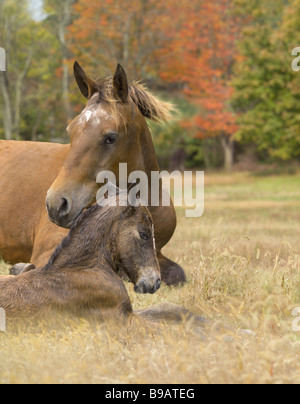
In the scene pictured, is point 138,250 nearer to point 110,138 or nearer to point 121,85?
point 110,138

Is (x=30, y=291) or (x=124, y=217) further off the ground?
(x=124, y=217)

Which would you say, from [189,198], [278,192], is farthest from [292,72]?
[189,198]

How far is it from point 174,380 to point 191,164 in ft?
126

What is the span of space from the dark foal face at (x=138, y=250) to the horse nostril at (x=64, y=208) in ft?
2.81

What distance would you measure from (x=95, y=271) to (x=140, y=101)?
2.52 metres

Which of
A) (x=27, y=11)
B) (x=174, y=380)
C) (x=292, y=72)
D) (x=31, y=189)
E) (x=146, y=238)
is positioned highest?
(x=27, y=11)

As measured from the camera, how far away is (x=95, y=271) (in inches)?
189

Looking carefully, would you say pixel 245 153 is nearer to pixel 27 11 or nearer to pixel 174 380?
pixel 27 11

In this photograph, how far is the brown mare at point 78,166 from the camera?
575cm

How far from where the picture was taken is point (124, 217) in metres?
4.87

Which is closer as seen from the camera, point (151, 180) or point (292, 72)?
point (151, 180)

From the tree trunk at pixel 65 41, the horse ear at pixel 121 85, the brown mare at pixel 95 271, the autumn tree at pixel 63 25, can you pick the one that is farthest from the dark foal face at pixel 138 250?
the tree trunk at pixel 65 41

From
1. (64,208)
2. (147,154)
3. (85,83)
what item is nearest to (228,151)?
(147,154)

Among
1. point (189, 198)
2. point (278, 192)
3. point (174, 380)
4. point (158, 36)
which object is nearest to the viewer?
point (174, 380)
